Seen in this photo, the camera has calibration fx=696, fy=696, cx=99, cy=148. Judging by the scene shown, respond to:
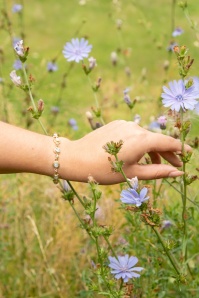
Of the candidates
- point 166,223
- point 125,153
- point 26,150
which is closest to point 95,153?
point 125,153

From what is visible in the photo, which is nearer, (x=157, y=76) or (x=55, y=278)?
(x=55, y=278)

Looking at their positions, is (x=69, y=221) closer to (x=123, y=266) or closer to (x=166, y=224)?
(x=166, y=224)

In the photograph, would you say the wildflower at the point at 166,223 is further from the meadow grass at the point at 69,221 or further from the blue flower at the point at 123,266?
the blue flower at the point at 123,266

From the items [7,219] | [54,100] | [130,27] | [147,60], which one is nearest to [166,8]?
[130,27]

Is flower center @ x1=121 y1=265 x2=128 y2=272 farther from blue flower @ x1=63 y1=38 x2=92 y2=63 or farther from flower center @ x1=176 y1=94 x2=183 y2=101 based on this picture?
blue flower @ x1=63 y1=38 x2=92 y2=63

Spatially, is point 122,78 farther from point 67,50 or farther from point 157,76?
point 67,50
